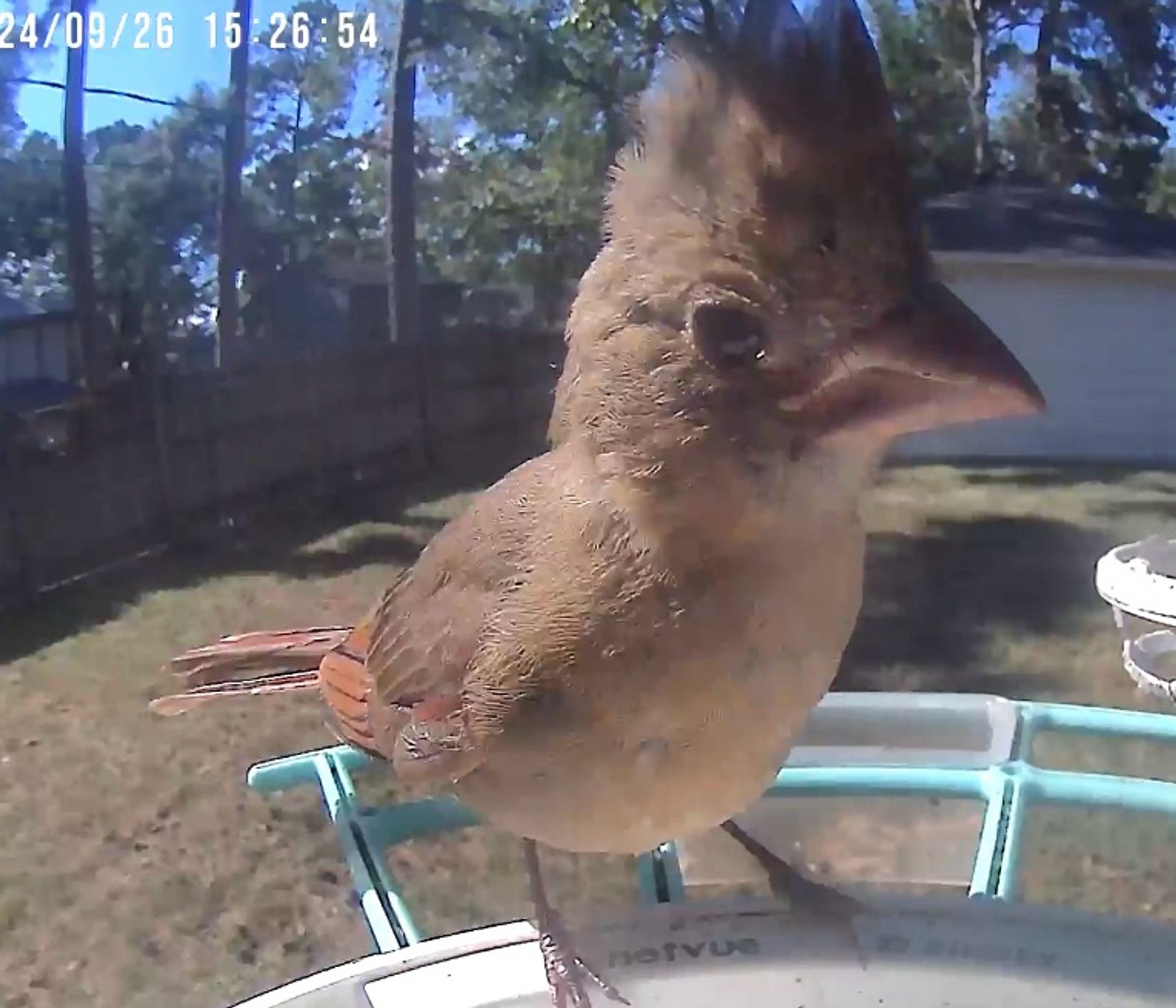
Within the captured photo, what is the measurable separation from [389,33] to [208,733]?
56 centimetres

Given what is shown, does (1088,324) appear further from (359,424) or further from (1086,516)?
(359,424)

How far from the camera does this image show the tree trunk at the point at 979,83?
103cm

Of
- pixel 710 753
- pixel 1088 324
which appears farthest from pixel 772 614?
pixel 1088 324

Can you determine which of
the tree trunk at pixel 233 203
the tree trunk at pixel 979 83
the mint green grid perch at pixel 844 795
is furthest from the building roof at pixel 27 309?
the tree trunk at pixel 979 83

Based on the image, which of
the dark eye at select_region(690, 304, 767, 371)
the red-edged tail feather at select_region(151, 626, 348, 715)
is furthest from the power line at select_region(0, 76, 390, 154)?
the dark eye at select_region(690, 304, 767, 371)

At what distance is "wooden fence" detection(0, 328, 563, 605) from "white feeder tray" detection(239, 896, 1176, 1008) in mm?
466

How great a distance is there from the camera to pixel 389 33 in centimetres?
101

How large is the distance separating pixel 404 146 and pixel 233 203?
0.43 feet

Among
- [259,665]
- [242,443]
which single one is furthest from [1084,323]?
[259,665]

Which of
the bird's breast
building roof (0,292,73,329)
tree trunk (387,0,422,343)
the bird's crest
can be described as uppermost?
tree trunk (387,0,422,343)

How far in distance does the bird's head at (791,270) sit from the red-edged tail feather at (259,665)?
389mm

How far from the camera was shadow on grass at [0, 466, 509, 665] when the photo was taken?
108 cm

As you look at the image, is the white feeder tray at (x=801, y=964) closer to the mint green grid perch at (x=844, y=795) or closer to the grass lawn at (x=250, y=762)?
the mint green grid perch at (x=844, y=795)

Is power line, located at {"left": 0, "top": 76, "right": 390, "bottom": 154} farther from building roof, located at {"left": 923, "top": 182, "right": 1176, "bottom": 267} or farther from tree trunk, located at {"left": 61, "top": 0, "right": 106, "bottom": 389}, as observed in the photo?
building roof, located at {"left": 923, "top": 182, "right": 1176, "bottom": 267}
